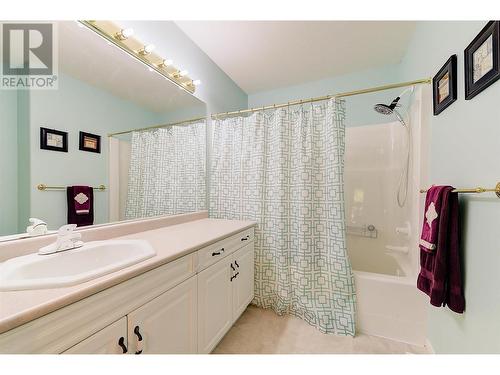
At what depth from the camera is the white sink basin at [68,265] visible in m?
0.63

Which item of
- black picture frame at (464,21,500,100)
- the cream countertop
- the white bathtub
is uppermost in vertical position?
black picture frame at (464,21,500,100)

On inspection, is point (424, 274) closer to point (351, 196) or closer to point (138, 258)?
point (351, 196)

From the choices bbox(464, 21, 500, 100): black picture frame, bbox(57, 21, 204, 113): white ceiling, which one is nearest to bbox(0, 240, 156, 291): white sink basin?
bbox(57, 21, 204, 113): white ceiling

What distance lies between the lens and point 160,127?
1567 mm

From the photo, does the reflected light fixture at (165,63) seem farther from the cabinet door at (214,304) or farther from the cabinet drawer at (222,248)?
the cabinet door at (214,304)

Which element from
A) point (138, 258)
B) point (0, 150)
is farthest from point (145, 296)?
point (0, 150)

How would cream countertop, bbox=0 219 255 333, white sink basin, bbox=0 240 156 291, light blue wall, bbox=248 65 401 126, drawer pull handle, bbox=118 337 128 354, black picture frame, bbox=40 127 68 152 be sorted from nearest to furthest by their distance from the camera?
1. cream countertop, bbox=0 219 255 333
2. white sink basin, bbox=0 240 156 291
3. drawer pull handle, bbox=118 337 128 354
4. black picture frame, bbox=40 127 68 152
5. light blue wall, bbox=248 65 401 126

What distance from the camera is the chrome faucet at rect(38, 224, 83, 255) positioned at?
0.87 metres

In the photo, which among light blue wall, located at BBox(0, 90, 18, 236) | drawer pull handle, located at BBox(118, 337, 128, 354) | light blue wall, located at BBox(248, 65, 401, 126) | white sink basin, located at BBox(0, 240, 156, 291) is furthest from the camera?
light blue wall, located at BBox(248, 65, 401, 126)

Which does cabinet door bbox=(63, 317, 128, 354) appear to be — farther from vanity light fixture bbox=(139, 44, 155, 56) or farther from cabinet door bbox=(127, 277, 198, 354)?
vanity light fixture bbox=(139, 44, 155, 56)

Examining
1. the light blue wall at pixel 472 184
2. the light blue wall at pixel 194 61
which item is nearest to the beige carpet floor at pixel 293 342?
the light blue wall at pixel 472 184

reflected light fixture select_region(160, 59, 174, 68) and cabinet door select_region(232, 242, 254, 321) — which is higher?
reflected light fixture select_region(160, 59, 174, 68)

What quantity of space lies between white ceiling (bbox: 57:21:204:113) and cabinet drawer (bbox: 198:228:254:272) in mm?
1097
